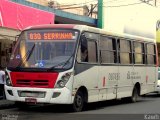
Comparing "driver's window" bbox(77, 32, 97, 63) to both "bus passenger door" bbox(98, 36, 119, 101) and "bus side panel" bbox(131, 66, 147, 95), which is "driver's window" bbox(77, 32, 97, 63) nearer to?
"bus passenger door" bbox(98, 36, 119, 101)

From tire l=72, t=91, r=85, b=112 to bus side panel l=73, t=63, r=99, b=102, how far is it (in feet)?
0.98

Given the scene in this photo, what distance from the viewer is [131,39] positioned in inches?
728

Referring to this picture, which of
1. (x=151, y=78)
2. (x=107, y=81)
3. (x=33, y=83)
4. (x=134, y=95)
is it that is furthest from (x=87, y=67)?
(x=151, y=78)

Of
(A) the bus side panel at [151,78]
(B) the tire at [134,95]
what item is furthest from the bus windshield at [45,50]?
(A) the bus side panel at [151,78]

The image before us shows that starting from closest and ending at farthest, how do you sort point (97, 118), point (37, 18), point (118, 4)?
point (97, 118), point (37, 18), point (118, 4)

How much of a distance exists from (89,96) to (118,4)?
2014cm

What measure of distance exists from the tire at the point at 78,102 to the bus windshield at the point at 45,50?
44.7 inches

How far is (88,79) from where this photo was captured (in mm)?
14648

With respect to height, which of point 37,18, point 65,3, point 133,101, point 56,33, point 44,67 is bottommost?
point 133,101

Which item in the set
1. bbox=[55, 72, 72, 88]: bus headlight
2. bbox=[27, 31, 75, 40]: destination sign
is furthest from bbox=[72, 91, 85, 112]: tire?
bbox=[27, 31, 75, 40]: destination sign

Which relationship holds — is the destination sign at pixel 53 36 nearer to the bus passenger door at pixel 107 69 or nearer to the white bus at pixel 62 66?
Answer: the white bus at pixel 62 66

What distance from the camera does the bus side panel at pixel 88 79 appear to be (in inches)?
547

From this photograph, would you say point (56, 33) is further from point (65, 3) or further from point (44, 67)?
point (65, 3)

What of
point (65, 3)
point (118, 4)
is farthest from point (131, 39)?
point (118, 4)
